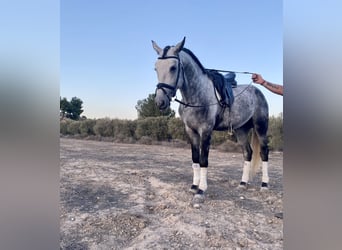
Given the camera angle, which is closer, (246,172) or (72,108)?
(72,108)

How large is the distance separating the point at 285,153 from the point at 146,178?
1.18 metres

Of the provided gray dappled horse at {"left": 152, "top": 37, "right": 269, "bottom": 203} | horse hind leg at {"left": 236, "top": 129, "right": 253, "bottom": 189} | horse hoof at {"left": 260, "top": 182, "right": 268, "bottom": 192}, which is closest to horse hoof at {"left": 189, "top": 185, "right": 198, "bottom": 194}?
gray dappled horse at {"left": 152, "top": 37, "right": 269, "bottom": 203}

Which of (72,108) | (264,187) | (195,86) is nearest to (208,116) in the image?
(195,86)

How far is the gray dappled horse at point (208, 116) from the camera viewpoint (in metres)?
1.70

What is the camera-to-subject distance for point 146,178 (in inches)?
72.3

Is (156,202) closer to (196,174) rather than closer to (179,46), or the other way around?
(196,174)

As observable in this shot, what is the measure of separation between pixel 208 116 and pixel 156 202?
724mm

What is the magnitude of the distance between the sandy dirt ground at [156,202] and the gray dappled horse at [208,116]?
0.07 m

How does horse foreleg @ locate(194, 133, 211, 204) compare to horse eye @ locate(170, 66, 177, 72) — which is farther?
horse foreleg @ locate(194, 133, 211, 204)

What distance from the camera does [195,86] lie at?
5.83 ft

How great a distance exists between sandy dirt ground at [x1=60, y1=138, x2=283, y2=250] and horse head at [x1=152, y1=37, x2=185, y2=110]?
496mm

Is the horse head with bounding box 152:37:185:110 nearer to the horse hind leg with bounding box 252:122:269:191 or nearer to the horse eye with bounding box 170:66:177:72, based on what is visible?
the horse eye with bounding box 170:66:177:72

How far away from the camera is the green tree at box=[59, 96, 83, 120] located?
1.58 metres
